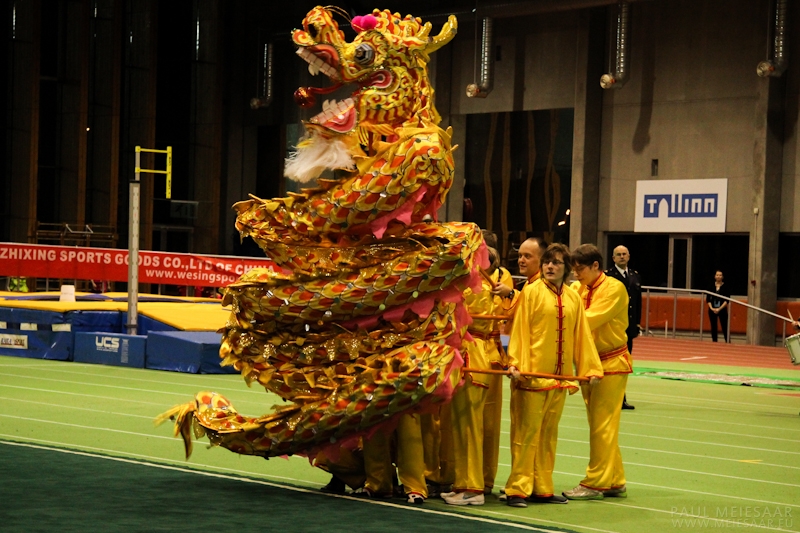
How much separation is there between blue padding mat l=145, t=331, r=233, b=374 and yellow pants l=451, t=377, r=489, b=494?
892cm

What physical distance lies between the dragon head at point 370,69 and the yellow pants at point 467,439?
1.76 m

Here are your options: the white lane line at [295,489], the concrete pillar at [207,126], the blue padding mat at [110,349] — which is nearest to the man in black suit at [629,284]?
the white lane line at [295,489]

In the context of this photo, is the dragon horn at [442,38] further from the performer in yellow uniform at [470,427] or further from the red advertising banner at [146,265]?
the red advertising banner at [146,265]

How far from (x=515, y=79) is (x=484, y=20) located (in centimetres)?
203

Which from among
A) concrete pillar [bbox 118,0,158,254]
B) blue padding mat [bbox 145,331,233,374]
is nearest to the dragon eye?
blue padding mat [bbox 145,331,233,374]

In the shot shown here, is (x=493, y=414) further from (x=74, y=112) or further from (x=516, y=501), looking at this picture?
(x=74, y=112)

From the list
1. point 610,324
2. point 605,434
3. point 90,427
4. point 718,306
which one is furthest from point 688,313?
point 605,434

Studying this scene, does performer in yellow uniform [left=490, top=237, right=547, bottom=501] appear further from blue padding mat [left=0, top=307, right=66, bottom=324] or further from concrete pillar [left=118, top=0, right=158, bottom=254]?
concrete pillar [left=118, top=0, right=158, bottom=254]

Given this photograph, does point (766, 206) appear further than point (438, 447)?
Yes

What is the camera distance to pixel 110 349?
17188 mm

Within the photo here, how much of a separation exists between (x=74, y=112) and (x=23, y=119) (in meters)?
1.46

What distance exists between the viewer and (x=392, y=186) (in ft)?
23.6

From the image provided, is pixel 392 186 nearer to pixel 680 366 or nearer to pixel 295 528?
pixel 295 528

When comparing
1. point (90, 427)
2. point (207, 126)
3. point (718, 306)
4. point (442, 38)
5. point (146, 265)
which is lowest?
point (90, 427)
